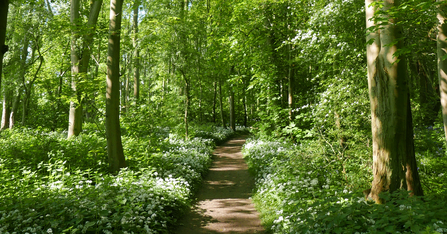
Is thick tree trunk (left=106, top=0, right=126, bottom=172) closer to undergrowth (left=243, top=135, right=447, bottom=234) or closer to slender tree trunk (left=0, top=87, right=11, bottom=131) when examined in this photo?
undergrowth (left=243, top=135, right=447, bottom=234)

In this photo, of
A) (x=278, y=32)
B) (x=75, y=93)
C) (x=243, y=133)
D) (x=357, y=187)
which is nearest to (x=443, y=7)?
(x=357, y=187)

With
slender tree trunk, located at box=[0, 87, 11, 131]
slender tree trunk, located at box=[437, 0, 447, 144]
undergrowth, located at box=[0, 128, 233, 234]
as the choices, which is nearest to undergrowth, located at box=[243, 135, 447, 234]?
slender tree trunk, located at box=[437, 0, 447, 144]

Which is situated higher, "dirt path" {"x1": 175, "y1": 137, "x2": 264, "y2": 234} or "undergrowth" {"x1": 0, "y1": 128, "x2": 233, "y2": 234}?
"undergrowth" {"x1": 0, "y1": 128, "x2": 233, "y2": 234}

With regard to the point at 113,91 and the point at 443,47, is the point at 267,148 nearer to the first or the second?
the point at 113,91

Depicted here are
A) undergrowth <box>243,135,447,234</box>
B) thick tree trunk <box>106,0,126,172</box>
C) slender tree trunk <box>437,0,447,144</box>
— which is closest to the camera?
undergrowth <box>243,135,447,234</box>

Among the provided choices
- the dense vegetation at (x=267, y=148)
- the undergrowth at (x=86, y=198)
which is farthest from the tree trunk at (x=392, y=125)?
the undergrowth at (x=86, y=198)

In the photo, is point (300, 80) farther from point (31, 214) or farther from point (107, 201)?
point (31, 214)

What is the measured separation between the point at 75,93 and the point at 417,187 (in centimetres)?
899

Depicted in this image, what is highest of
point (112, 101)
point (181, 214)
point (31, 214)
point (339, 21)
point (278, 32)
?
point (278, 32)

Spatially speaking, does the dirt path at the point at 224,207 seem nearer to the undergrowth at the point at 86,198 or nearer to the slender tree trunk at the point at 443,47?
the undergrowth at the point at 86,198

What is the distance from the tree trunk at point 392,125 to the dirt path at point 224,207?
7.93 feet

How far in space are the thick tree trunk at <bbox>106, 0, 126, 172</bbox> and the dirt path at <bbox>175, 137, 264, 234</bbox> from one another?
2.52m

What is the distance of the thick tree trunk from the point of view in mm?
7215

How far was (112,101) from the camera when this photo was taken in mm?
7246
